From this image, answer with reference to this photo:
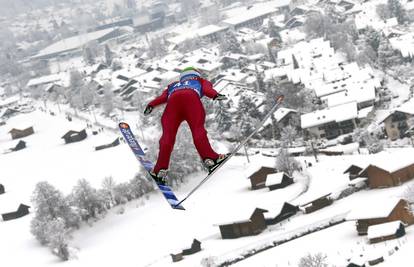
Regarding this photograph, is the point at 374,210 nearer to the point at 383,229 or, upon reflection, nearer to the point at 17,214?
the point at 383,229

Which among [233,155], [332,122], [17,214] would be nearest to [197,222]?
[17,214]

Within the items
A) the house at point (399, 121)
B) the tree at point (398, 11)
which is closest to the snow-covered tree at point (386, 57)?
the house at point (399, 121)

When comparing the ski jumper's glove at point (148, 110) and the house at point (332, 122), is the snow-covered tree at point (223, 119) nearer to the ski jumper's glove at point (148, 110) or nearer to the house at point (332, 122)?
the house at point (332, 122)

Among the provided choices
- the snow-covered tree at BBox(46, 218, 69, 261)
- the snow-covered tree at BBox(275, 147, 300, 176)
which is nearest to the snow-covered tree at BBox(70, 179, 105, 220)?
the snow-covered tree at BBox(46, 218, 69, 261)

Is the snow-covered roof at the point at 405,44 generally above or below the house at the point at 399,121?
above

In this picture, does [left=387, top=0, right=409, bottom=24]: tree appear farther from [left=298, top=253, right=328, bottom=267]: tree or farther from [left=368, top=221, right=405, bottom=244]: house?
[left=298, top=253, right=328, bottom=267]: tree

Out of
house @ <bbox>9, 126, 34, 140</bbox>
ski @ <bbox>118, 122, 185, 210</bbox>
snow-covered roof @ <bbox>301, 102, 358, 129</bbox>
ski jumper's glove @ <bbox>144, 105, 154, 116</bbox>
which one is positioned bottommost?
house @ <bbox>9, 126, 34, 140</bbox>
